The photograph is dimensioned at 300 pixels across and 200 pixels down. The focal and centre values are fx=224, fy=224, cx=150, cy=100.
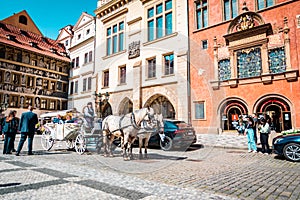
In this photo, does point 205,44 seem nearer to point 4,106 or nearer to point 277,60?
point 277,60

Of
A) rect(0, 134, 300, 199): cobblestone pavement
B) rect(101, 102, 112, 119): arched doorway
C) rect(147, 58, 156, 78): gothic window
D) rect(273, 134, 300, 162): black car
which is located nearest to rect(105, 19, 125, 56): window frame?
rect(147, 58, 156, 78): gothic window

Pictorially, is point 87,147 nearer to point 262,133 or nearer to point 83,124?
point 83,124

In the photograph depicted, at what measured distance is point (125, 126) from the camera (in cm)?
685

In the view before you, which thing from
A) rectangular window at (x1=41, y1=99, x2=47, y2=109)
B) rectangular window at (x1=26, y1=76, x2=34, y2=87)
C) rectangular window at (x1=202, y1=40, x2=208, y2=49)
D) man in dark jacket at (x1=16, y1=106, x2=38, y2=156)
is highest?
rectangular window at (x1=202, y1=40, x2=208, y2=49)

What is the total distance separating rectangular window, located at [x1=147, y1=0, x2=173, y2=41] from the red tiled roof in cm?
1705

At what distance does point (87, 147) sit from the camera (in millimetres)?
9328

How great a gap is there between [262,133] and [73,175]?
27.9 feet

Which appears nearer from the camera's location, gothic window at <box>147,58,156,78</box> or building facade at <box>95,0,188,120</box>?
gothic window at <box>147,58,156,78</box>

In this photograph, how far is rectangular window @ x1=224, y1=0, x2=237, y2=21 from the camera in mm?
16906

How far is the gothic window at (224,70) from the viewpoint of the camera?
16.9 meters

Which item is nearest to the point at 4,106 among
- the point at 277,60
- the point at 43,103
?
the point at 43,103

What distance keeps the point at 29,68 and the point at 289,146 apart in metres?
30.5

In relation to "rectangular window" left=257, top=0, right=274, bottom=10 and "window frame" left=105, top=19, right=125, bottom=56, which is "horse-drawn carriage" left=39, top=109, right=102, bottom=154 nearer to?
"window frame" left=105, top=19, right=125, bottom=56

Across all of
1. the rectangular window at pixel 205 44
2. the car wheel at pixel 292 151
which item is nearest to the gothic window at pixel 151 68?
the rectangular window at pixel 205 44
